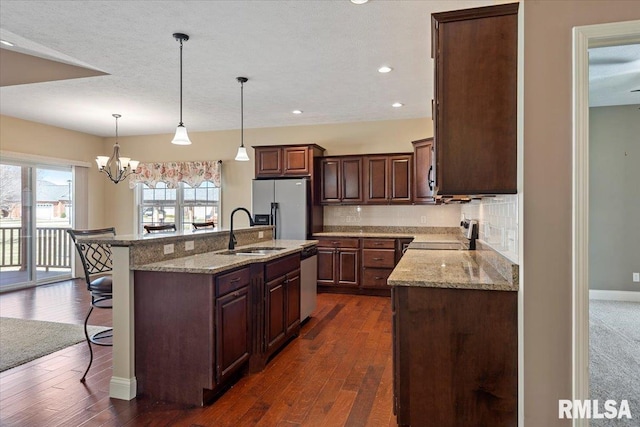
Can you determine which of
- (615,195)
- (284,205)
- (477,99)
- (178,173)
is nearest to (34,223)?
(178,173)

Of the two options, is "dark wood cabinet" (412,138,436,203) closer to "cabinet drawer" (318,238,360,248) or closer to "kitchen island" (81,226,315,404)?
"cabinet drawer" (318,238,360,248)

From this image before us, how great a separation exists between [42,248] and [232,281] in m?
5.70

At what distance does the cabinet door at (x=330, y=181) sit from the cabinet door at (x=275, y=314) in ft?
9.12

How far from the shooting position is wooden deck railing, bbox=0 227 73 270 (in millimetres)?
5969

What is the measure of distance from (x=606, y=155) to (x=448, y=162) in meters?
4.40

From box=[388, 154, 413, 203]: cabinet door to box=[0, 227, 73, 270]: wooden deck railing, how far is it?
5.82 metres

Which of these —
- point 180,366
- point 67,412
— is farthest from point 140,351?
point 67,412

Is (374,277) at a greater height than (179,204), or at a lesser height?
lesser

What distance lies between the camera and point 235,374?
9.05 ft

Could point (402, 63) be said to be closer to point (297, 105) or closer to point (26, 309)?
point (297, 105)

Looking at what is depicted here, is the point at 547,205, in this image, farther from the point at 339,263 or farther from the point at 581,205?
the point at 339,263

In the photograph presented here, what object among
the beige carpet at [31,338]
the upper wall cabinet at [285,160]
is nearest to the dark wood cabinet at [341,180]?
the upper wall cabinet at [285,160]

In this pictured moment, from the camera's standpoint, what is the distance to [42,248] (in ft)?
21.4

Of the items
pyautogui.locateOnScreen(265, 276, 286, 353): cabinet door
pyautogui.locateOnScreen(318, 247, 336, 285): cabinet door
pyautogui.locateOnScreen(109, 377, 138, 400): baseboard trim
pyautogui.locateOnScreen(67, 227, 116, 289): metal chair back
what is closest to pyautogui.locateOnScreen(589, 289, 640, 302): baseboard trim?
pyautogui.locateOnScreen(318, 247, 336, 285): cabinet door
